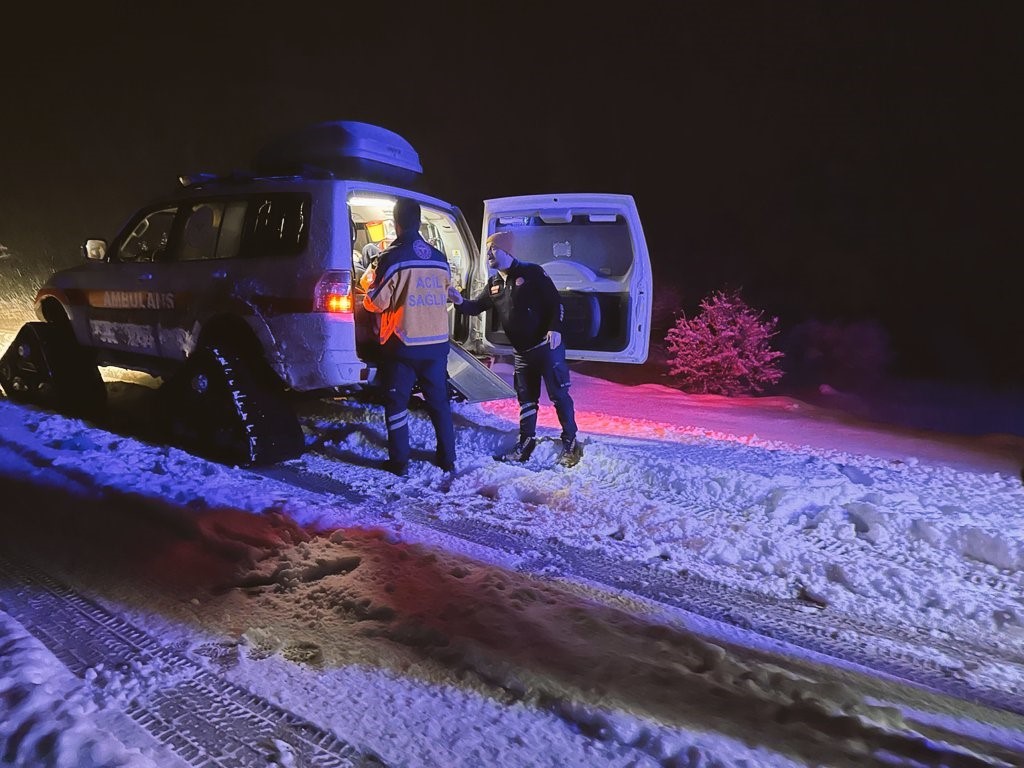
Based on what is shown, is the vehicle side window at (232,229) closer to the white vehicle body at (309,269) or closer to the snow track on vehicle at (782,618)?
the white vehicle body at (309,269)

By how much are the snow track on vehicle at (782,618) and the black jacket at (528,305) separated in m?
1.70

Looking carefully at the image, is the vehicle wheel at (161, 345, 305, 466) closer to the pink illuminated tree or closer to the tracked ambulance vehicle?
the tracked ambulance vehicle

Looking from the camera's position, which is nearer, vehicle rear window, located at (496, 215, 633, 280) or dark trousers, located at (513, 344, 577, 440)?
dark trousers, located at (513, 344, 577, 440)

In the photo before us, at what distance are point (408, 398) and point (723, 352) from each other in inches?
295

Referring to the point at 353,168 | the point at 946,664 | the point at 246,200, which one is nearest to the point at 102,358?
the point at 246,200

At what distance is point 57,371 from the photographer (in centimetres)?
622

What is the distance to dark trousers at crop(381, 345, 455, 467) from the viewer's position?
4738 millimetres

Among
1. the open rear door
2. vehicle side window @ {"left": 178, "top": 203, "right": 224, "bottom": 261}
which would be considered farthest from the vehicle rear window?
vehicle side window @ {"left": 178, "top": 203, "right": 224, "bottom": 261}

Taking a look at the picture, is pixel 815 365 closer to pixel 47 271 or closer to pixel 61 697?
pixel 61 697

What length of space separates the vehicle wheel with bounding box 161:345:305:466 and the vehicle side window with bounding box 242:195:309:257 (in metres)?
0.84

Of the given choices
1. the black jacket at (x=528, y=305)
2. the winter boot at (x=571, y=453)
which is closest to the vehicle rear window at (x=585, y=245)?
the black jacket at (x=528, y=305)

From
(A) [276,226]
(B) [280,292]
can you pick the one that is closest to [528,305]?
(B) [280,292]

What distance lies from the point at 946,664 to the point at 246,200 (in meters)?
4.99

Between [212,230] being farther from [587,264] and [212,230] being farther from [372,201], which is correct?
[587,264]
